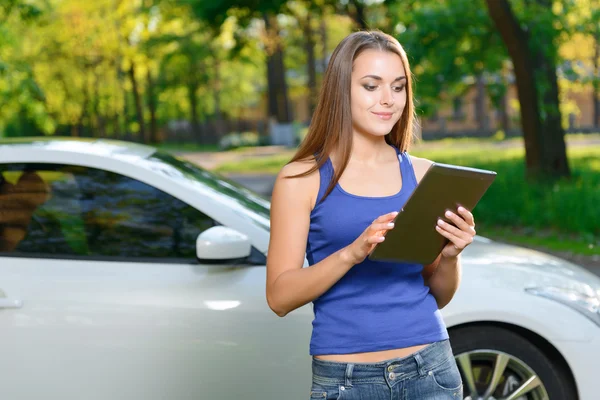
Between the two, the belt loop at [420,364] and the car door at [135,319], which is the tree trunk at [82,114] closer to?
the car door at [135,319]

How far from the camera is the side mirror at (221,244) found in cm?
353

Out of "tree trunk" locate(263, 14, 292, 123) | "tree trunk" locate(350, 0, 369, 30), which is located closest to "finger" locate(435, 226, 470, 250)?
"tree trunk" locate(350, 0, 369, 30)

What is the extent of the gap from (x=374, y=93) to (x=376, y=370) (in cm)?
76

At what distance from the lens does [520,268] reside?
415cm

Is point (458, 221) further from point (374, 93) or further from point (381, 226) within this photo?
point (374, 93)

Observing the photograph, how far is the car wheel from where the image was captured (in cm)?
395

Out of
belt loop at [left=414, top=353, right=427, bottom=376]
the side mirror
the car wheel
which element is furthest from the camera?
the car wheel

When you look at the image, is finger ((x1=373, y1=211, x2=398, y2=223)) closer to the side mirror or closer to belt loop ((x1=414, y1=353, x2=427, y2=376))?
belt loop ((x1=414, y1=353, x2=427, y2=376))

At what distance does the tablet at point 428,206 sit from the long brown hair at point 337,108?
24 centimetres

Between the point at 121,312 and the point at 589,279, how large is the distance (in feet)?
7.19

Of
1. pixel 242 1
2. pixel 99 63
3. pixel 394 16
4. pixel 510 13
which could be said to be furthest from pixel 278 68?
pixel 510 13

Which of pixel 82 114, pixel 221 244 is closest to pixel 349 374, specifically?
pixel 221 244

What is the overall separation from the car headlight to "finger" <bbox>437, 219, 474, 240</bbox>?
1.63 m

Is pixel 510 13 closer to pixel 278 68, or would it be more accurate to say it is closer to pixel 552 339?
pixel 552 339
